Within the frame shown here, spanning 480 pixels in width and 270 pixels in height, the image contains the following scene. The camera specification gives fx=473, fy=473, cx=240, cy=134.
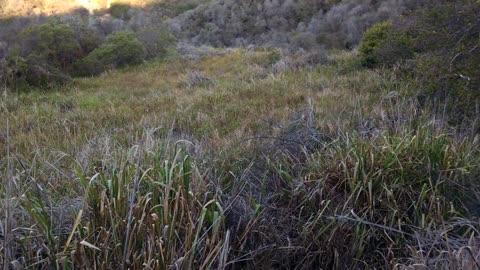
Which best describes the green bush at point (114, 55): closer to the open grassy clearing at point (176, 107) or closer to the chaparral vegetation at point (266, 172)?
the open grassy clearing at point (176, 107)

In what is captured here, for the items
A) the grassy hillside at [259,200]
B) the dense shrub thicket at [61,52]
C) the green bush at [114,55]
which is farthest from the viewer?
the green bush at [114,55]

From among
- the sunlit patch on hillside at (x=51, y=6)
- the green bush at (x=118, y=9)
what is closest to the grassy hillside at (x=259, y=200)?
the sunlit patch on hillside at (x=51, y=6)

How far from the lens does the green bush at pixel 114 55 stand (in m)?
13.5

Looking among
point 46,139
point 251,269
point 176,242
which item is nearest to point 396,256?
point 251,269

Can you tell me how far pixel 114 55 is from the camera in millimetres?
13922

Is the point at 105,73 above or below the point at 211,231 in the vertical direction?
below

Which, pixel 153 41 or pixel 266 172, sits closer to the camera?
pixel 266 172

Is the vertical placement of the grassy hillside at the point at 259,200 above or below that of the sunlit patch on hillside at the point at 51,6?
above

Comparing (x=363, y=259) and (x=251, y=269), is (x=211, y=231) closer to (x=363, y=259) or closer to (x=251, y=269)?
(x=251, y=269)

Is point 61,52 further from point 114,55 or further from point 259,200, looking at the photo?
point 259,200

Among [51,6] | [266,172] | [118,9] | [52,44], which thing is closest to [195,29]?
[118,9]

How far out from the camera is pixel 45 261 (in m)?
2.64

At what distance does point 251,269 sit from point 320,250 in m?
0.51

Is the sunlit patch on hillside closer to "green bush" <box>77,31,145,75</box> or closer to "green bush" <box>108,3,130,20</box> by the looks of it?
"green bush" <box>108,3,130,20</box>
